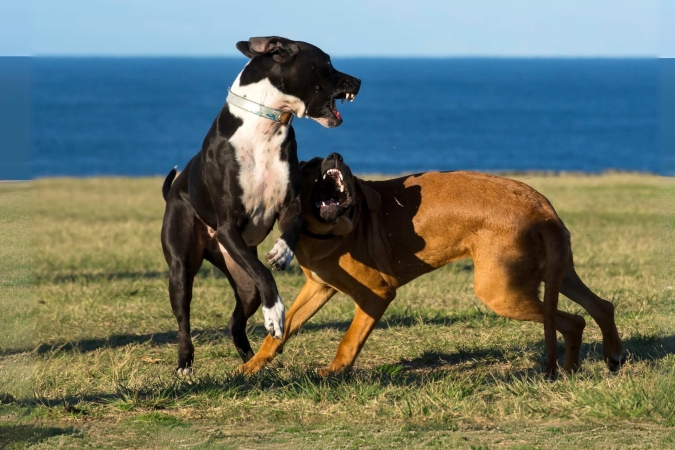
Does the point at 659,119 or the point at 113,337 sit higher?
the point at 659,119

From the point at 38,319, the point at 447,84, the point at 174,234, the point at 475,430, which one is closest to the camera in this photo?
the point at 475,430

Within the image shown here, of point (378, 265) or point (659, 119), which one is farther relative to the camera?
point (378, 265)

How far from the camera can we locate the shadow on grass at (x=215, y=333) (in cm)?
746

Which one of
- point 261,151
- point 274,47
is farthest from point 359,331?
point 274,47

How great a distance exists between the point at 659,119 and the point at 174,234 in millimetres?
3068

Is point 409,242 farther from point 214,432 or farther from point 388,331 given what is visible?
point 214,432

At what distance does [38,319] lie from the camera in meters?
8.46

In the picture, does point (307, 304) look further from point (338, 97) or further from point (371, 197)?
point (338, 97)

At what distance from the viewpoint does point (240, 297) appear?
21.8 feet

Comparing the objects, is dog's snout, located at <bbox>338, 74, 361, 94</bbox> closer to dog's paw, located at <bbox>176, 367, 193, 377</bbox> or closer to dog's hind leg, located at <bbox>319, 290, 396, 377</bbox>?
dog's hind leg, located at <bbox>319, 290, 396, 377</bbox>

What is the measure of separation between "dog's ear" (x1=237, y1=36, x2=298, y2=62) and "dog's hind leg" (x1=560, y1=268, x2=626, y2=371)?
2.32 meters

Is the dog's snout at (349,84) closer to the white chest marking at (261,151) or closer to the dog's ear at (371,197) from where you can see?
the white chest marking at (261,151)

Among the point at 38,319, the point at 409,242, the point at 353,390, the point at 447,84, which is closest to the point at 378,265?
the point at 409,242

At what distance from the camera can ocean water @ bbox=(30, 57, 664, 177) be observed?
190 feet
